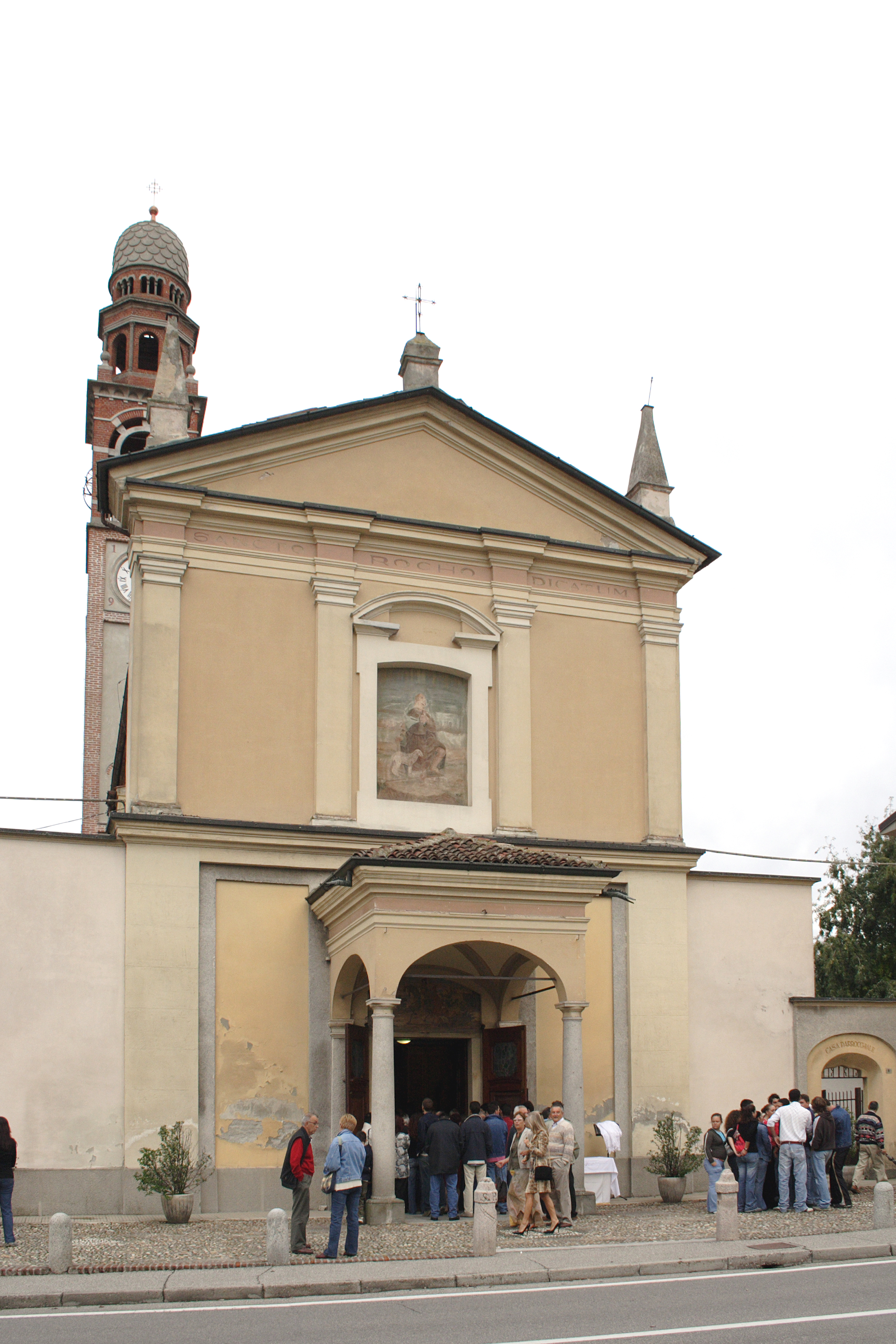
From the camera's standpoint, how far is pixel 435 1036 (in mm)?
21734

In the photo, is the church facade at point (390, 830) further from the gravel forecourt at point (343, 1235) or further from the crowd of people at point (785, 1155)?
the crowd of people at point (785, 1155)

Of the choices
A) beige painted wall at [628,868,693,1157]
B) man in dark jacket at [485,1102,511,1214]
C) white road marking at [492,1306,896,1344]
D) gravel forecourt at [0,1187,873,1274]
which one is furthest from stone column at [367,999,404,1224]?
white road marking at [492,1306,896,1344]

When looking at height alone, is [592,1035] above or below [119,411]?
below

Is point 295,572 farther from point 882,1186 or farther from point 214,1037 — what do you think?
point 882,1186

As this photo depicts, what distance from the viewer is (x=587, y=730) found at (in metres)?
23.6

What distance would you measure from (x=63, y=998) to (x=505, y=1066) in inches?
259

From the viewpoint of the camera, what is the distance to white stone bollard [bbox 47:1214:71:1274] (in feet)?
43.5

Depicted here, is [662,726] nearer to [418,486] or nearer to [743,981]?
[743,981]

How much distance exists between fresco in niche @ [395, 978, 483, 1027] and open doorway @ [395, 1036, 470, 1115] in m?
0.42

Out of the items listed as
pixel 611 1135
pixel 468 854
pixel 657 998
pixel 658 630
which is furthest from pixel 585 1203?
pixel 658 630

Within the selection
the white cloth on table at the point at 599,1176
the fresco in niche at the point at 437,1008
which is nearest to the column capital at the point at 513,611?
the fresco in niche at the point at 437,1008

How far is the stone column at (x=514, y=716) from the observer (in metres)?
22.7

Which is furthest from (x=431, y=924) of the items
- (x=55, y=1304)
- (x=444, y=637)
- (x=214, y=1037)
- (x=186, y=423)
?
(x=186, y=423)

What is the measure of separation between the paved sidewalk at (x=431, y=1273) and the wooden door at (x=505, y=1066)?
6166 mm
